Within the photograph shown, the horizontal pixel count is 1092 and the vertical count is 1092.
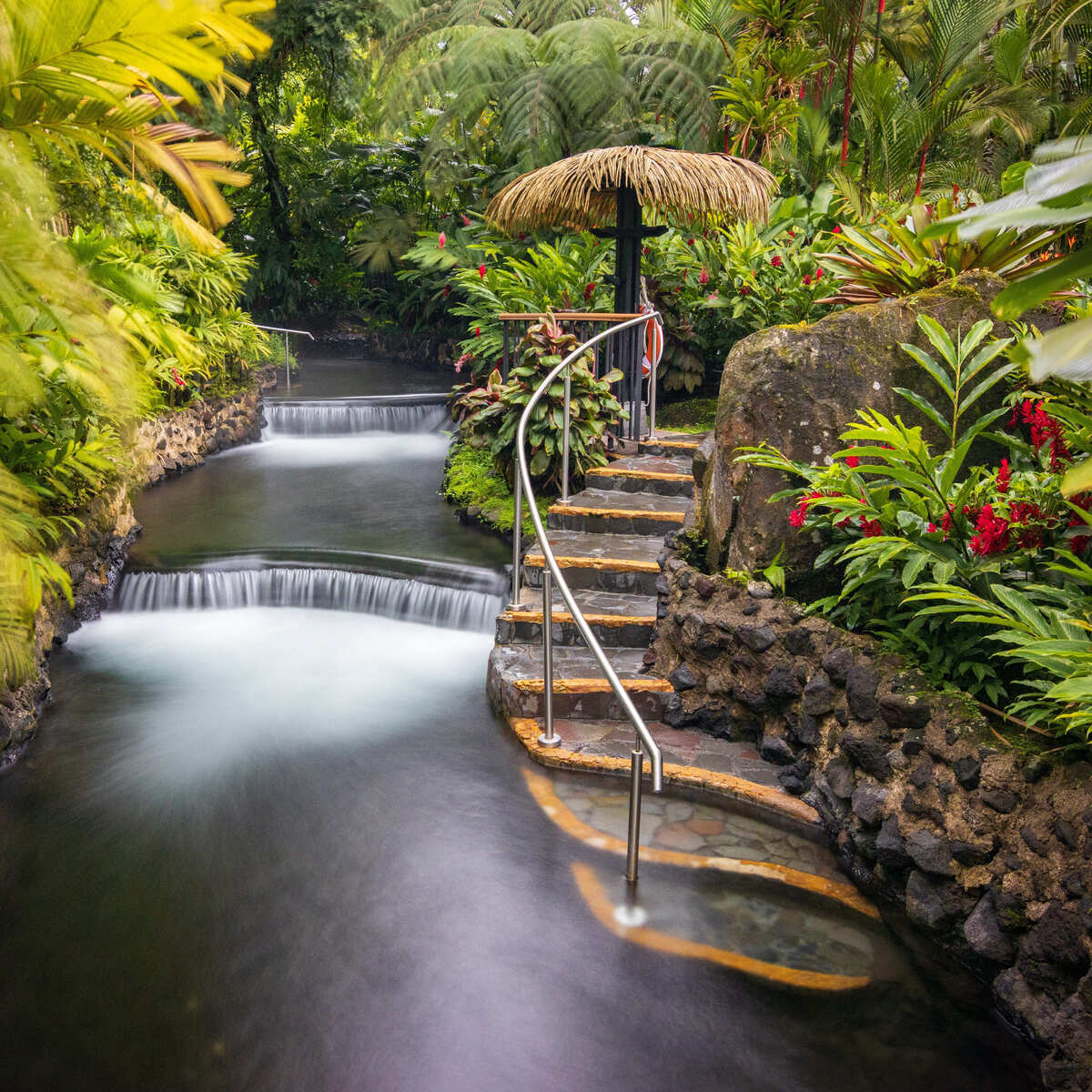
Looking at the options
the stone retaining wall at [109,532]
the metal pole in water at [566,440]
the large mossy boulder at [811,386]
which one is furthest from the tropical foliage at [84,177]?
the large mossy boulder at [811,386]

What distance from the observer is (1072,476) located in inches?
30.0

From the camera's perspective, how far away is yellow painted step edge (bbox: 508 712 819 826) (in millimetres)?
4250

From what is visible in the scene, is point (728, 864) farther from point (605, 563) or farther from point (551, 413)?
point (551, 413)

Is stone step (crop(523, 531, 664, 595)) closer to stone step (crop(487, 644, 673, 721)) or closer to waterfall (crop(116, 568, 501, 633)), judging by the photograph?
stone step (crop(487, 644, 673, 721))

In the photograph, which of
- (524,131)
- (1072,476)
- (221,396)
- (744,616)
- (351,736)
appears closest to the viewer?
(1072,476)

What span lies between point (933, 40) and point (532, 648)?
23.2 ft

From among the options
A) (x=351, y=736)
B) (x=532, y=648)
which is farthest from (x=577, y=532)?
(x=351, y=736)

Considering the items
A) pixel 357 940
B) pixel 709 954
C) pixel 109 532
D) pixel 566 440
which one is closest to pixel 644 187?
pixel 566 440

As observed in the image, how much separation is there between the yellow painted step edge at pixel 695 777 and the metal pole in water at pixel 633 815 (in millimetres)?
711

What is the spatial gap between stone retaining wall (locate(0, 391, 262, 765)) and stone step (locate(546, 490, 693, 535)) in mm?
3248

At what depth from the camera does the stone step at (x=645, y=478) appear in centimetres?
681

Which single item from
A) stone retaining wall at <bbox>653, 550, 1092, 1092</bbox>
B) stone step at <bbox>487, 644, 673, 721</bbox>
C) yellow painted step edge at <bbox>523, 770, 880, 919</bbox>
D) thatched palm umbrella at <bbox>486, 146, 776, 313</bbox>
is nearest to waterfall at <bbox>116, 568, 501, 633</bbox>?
stone step at <bbox>487, 644, 673, 721</bbox>

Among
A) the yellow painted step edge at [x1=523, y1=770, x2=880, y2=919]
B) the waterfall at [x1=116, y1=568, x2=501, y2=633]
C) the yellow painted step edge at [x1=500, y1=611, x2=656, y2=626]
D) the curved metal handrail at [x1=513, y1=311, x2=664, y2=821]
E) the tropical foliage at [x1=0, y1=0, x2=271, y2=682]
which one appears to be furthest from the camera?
the waterfall at [x1=116, y1=568, x2=501, y2=633]

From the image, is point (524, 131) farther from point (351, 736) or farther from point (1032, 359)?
point (1032, 359)
